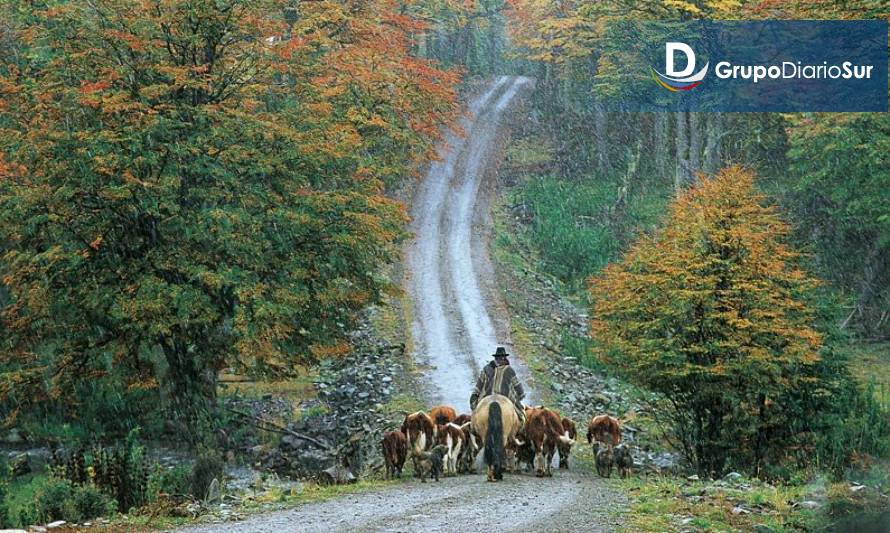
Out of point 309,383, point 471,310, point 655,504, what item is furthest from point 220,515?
point 471,310

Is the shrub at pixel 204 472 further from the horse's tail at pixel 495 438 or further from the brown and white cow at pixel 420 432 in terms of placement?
the horse's tail at pixel 495 438

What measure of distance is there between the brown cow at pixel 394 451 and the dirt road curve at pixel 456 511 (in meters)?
1.26

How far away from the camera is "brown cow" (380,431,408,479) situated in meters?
17.4

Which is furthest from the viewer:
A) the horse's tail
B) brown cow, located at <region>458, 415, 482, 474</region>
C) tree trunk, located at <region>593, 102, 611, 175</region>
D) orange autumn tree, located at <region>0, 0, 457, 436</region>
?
tree trunk, located at <region>593, 102, 611, 175</region>

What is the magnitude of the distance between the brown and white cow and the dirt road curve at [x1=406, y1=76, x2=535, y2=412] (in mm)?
8380

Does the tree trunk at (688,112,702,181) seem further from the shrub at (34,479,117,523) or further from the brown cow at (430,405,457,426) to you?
the shrub at (34,479,117,523)

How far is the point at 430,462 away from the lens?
17016 mm

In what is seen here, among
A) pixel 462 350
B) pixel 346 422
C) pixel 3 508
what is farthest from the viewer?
pixel 462 350

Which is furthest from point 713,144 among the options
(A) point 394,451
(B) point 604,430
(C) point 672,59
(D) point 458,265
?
(A) point 394,451

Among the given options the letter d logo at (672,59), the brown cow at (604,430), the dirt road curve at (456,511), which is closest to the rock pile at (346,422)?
the dirt road curve at (456,511)

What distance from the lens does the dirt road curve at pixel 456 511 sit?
491 inches

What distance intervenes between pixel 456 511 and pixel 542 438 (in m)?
4.51

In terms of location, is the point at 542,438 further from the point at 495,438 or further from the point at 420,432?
the point at 420,432

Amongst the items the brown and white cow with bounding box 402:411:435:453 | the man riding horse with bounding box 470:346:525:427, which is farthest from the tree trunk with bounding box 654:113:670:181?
the brown and white cow with bounding box 402:411:435:453
